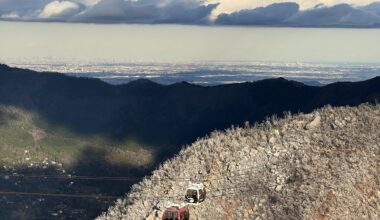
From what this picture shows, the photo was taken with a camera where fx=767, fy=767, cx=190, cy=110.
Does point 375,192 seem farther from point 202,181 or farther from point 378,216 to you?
point 202,181

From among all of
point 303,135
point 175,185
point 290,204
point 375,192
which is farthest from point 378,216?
point 175,185

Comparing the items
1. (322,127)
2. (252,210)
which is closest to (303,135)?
(322,127)

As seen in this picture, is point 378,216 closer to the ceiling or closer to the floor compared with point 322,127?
closer to the floor

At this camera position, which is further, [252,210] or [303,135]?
[303,135]

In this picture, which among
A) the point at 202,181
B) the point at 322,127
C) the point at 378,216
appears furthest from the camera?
the point at 322,127

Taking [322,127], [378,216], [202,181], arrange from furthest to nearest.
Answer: [322,127], [202,181], [378,216]

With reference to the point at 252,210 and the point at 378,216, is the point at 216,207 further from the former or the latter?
the point at 378,216
